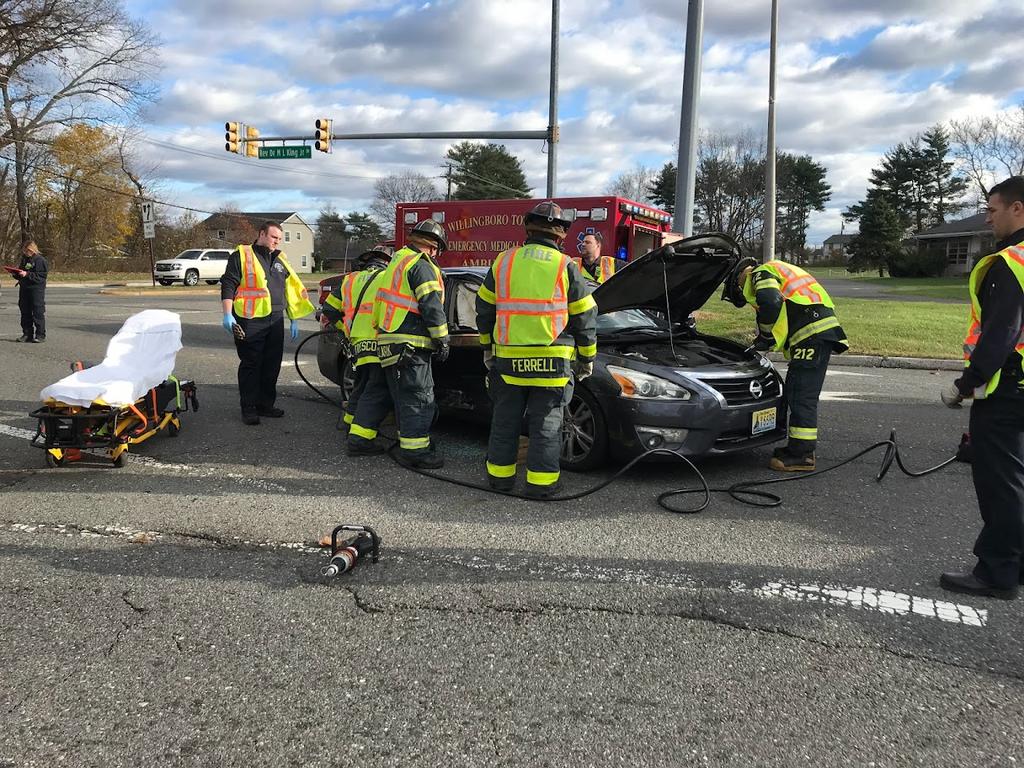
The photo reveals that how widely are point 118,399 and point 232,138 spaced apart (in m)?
18.8

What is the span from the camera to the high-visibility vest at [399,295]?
Result: 526 cm

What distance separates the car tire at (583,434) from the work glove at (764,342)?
4.91 feet

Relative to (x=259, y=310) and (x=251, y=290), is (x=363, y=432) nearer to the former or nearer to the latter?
(x=259, y=310)

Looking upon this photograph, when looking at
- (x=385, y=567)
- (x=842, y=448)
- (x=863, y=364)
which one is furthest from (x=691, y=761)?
(x=863, y=364)

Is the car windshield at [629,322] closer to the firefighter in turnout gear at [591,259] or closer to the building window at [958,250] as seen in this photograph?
the firefighter in turnout gear at [591,259]

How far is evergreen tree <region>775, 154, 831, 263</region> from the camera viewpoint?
70.4m

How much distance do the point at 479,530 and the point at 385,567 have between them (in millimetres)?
672

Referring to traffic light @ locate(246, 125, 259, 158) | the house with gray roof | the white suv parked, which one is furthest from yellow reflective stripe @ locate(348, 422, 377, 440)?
the house with gray roof

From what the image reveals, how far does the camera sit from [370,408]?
18.3ft

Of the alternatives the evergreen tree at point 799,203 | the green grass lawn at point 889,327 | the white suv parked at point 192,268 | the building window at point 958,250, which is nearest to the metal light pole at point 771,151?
the green grass lawn at point 889,327

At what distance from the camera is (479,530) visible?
4094 millimetres

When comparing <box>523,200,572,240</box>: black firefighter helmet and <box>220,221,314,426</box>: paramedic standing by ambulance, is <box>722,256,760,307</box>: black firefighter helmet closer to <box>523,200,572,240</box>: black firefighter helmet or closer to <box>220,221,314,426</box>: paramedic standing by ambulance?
<box>523,200,572,240</box>: black firefighter helmet

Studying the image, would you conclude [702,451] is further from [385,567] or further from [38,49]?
[38,49]

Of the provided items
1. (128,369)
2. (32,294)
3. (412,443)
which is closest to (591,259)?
(412,443)
